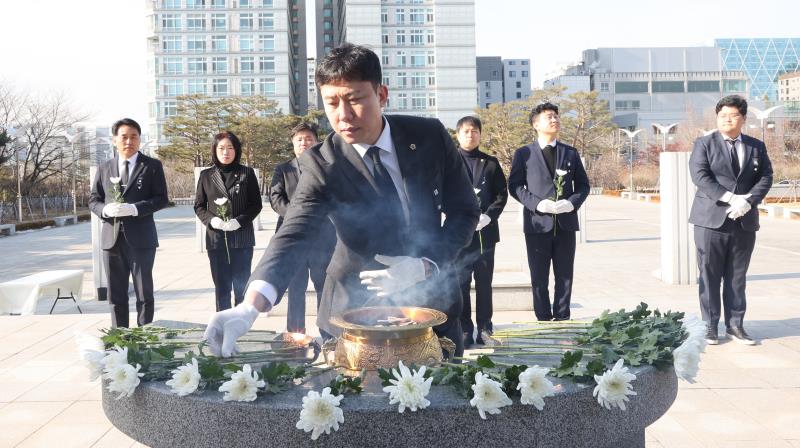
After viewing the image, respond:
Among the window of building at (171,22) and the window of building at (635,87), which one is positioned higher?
the window of building at (171,22)

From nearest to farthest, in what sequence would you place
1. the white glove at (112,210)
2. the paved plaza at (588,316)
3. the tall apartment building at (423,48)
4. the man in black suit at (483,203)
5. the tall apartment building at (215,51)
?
the paved plaza at (588,316) → the white glove at (112,210) → the man in black suit at (483,203) → the tall apartment building at (215,51) → the tall apartment building at (423,48)

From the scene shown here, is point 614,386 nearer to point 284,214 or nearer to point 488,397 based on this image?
point 488,397

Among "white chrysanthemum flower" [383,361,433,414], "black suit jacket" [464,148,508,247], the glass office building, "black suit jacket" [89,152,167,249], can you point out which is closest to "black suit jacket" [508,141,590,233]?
"black suit jacket" [464,148,508,247]

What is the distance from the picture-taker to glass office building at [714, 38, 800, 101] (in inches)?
5212

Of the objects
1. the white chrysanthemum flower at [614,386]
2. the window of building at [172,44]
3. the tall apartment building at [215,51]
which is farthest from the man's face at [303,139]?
the window of building at [172,44]

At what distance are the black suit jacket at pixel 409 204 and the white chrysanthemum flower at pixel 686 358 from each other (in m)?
0.74

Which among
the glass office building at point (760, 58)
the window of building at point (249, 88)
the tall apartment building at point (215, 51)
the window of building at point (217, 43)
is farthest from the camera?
the glass office building at point (760, 58)

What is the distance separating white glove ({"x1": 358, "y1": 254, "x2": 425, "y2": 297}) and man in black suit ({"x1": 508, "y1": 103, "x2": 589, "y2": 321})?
3376 millimetres

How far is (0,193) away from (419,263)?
98.2ft

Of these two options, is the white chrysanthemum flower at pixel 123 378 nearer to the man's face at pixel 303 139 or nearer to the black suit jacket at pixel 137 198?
the black suit jacket at pixel 137 198

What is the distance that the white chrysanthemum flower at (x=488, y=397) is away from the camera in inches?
67.8

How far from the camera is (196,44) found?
211 feet

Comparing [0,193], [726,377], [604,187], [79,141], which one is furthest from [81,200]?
[726,377]

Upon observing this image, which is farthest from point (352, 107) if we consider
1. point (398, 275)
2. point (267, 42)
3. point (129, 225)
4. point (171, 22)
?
point (171, 22)
